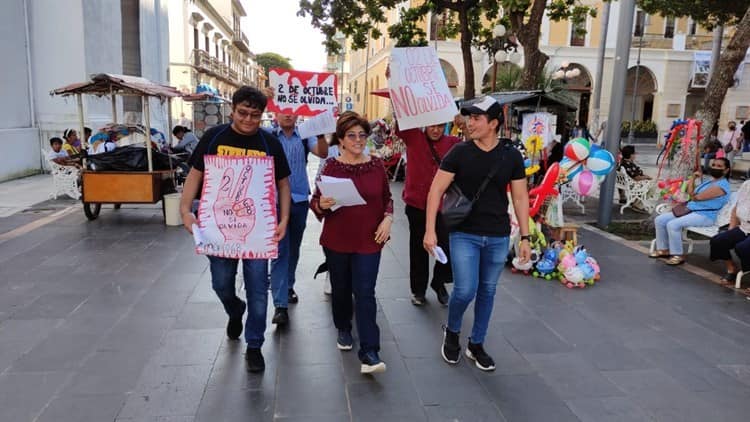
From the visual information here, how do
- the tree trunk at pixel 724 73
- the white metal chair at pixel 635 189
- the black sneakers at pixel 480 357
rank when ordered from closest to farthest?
the black sneakers at pixel 480 357 < the tree trunk at pixel 724 73 < the white metal chair at pixel 635 189

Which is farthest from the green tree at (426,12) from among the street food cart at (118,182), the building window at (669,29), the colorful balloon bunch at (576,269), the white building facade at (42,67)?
the building window at (669,29)

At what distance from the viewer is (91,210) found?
854 cm

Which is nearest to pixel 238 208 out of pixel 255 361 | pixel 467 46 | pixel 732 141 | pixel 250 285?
pixel 250 285

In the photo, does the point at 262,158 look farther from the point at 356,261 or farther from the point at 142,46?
the point at 142,46

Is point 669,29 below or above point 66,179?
above

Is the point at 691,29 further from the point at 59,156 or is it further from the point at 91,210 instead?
the point at 91,210

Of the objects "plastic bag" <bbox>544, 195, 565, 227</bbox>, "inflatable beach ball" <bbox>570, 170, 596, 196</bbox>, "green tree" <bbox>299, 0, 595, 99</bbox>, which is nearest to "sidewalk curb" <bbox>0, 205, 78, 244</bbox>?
"plastic bag" <bbox>544, 195, 565, 227</bbox>

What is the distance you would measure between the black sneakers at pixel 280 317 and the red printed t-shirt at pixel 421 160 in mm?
1360

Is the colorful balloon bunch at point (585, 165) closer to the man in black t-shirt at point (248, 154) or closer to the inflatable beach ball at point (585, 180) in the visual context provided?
the inflatable beach ball at point (585, 180)

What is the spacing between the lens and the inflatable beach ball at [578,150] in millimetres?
6301

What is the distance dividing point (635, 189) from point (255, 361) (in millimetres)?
8337

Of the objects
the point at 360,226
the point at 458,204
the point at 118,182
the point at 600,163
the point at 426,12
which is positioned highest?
the point at 426,12

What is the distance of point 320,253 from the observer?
6.95 m

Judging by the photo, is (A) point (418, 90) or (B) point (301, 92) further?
(B) point (301, 92)
